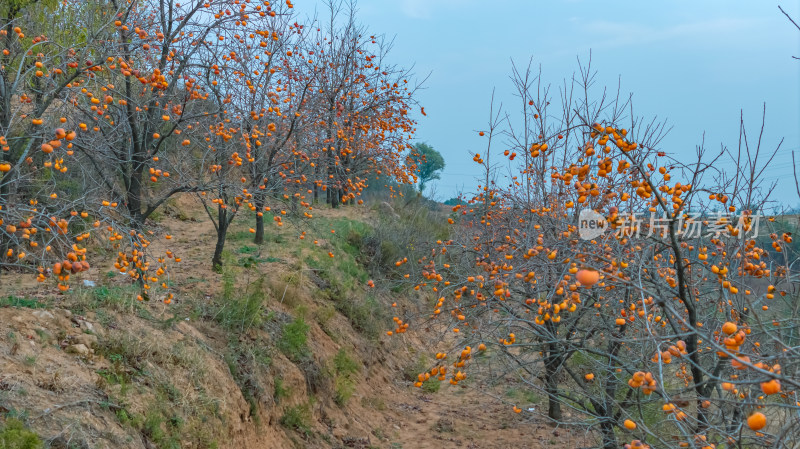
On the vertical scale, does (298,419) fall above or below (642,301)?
below

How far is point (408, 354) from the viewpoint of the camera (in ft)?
34.1

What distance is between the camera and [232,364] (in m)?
5.45

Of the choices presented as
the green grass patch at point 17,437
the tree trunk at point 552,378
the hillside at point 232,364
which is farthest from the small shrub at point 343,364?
the green grass patch at point 17,437

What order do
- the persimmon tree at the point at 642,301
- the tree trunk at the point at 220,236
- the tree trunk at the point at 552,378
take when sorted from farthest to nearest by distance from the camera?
1. the tree trunk at the point at 220,236
2. the tree trunk at the point at 552,378
3. the persimmon tree at the point at 642,301

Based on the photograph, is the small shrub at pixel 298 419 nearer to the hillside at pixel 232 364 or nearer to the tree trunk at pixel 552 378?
the hillside at pixel 232 364

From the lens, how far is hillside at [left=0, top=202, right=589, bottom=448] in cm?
387

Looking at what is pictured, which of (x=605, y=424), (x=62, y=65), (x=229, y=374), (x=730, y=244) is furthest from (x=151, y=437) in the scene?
(x=730, y=244)

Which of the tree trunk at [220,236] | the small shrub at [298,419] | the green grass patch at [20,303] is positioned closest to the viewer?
the green grass patch at [20,303]

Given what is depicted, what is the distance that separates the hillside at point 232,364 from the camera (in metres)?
3.87

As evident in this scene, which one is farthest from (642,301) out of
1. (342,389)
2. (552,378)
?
(342,389)

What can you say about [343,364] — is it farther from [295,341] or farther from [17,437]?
[17,437]

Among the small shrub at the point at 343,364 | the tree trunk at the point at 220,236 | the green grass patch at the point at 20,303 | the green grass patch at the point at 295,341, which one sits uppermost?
the tree trunk at the point at 220,236

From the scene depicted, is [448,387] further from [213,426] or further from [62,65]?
[62,65]

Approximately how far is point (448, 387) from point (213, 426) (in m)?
5.36
